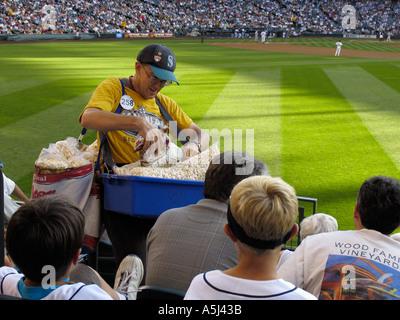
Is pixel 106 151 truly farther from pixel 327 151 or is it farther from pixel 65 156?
pixel 327 151

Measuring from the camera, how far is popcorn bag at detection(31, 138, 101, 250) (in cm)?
312

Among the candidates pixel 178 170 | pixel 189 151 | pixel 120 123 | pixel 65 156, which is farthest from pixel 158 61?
pixel 65 156

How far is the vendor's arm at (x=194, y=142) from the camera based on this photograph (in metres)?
3.60

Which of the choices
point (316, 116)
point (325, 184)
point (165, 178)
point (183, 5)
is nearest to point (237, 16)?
point (183, 5)

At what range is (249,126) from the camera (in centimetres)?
959

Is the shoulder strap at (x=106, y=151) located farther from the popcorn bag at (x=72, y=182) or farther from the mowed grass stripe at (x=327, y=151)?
the mowed grass stripe at (x=327, y=151)

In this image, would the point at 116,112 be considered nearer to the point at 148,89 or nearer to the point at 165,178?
the point at 148,89

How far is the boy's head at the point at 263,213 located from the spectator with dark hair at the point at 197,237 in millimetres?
611

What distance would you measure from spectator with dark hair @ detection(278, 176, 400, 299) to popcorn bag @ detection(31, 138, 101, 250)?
1558mm

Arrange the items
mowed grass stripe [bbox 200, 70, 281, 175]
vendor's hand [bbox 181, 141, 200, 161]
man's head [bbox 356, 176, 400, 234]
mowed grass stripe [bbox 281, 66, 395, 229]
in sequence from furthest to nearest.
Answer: mowed grass stripe [bbox 200, 70, 281, 175], mowed grass stripe [bbox 281, 66, 395, 229], vendor's hand [bbox 181, 141, 200, 161], man's head [bbox 356, 176, 400, 234]

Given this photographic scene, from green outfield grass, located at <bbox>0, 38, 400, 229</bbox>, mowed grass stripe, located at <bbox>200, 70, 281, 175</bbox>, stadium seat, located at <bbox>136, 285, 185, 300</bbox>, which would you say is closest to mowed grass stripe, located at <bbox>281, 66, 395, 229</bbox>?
green outfield grass, located at <bbox>0, 38, 400, 229</bbox>

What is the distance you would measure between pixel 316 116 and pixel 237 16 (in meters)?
46.1

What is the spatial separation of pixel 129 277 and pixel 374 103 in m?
10.7

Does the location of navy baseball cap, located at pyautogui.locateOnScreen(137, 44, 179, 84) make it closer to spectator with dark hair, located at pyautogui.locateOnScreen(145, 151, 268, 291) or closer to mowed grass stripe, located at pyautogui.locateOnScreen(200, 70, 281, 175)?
spectator with dark hair, located at pyautogui.locateOnScreen(145, 151, 268, 291)
